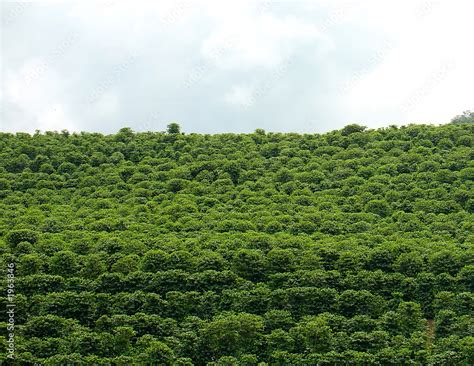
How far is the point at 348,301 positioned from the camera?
149 feet

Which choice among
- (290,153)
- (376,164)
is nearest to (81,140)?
(290,153)

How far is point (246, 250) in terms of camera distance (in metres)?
48.9

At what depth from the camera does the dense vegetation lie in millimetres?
42156

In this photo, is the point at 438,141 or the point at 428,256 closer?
the point at 428,256

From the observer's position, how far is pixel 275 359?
135 ft

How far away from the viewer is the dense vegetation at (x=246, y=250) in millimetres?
42156

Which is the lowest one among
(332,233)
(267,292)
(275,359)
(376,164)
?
(275,359)

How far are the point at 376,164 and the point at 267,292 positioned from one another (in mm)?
21142

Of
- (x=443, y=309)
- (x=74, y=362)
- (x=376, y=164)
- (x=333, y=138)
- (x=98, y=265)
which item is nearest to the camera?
(x=74, y=362)

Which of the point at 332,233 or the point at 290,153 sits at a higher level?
the point at 290,153

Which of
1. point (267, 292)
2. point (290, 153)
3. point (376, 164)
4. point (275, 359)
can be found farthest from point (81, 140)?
point (275, 359)

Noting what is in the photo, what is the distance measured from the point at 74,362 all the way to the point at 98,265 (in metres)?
9.56

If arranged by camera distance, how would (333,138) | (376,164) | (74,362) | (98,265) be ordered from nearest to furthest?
(74,362) → (98,265) → (376,164) → (333,138)

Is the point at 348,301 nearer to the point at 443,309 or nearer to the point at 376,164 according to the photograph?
the point at 443,309
